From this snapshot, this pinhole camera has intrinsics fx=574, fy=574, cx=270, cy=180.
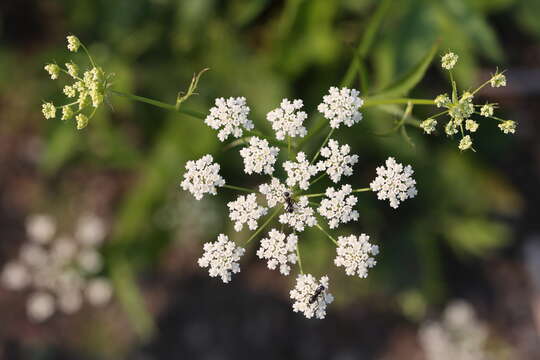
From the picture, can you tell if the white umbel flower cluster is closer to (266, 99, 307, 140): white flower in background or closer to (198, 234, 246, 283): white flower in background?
(198, 234, 246, 283): white flower in background

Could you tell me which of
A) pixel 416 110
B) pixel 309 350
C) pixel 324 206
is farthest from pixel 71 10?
pixel 309 350

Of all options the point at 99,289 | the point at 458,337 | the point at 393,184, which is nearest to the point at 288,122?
the point at 393,184

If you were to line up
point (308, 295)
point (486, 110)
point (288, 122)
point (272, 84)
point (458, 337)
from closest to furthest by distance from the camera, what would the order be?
1. point (486, 110)
2. point (308, 295)
3. point (288, 122)
4. point (272, 84)
5. point (458, 337)

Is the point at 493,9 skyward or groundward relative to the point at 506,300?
skyward

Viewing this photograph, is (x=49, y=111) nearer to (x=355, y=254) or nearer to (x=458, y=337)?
(x=355, y=254)

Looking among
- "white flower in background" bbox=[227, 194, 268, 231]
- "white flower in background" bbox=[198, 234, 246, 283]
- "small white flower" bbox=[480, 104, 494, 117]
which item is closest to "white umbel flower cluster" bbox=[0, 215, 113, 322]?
Answer: "white flower in background" bbox=[198, 234, 246, 283]

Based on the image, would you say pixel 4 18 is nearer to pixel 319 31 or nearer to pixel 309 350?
pixel 319 31
